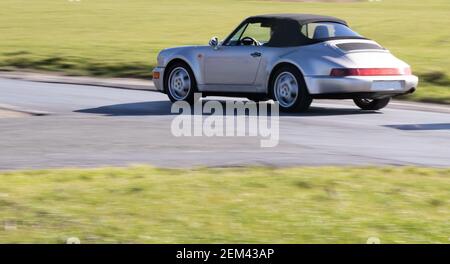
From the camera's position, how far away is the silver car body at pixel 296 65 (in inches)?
596

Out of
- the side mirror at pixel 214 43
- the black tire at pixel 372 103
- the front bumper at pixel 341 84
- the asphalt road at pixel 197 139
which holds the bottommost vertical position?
the black tire at pixel 372 103

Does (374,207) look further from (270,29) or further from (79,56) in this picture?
(79,56)

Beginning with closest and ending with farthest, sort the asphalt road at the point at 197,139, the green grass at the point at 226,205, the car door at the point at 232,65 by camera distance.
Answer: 1. the green grass at the point at 226,205
2. the asphalt road at the point at 197,139
3. the car door at the point at 232,65

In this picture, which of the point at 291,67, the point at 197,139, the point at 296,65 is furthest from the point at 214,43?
the point at 197,139

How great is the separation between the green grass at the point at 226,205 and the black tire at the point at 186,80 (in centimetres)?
687

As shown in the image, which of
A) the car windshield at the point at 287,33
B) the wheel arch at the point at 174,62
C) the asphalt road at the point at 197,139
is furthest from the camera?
the wheel arch at the point at 174,62

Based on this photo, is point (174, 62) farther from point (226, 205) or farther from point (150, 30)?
point (150, 30)

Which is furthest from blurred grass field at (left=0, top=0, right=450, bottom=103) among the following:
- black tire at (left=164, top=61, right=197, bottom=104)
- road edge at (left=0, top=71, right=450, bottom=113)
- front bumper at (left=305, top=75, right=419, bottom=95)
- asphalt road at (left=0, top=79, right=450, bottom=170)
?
black tire at (left=164, top=61, right=197, bottom=104)

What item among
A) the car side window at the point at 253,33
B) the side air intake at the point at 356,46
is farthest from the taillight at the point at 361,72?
the car side window at the point at 253,33

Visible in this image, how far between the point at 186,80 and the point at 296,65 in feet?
7.51

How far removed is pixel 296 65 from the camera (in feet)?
50.3

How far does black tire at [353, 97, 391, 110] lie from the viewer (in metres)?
16.3

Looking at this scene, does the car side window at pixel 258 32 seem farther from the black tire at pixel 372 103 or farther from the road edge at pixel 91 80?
the road edge at pixel 91 80

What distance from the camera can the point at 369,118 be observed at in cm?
1515
